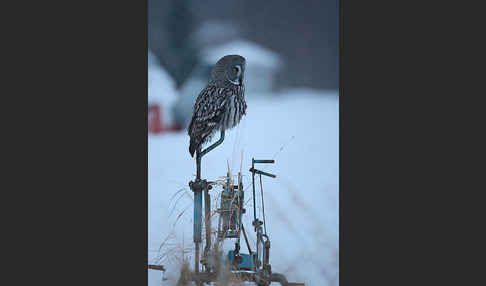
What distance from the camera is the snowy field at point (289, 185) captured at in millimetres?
3324

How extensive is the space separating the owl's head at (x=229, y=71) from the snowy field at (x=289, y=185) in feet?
0.61

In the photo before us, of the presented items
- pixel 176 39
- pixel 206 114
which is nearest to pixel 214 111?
pixel 206 114

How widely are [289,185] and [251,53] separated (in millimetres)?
956

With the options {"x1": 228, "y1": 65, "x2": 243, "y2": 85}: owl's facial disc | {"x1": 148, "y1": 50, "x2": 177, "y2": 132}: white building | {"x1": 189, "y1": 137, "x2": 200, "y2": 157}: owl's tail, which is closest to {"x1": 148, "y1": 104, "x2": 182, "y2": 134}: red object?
{"x1": 148, "y1": 50, "x2": 177, "y2": 132}: white building

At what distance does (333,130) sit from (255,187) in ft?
2.21

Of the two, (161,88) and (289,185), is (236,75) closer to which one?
(161,88)

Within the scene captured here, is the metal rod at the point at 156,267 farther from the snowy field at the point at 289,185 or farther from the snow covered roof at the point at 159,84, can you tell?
the snow covered roof at the point at 159,84

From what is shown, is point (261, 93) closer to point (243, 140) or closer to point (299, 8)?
point (243, 140)

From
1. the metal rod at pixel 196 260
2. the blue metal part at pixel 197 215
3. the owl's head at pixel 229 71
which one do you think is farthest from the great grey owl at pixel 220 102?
the metal rod at pixel 196 260

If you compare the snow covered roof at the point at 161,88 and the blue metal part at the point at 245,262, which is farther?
the snow covered roof at the point at 161,88

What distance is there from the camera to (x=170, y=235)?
3348mm

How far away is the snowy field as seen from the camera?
3324 mm

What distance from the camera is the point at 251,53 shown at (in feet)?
11.0

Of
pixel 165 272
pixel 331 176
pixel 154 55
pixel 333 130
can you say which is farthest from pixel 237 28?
pixel 165 272
